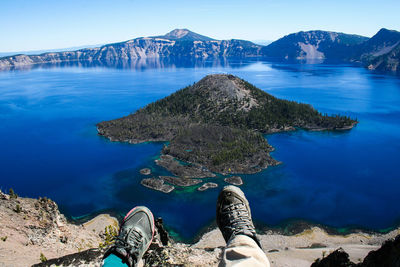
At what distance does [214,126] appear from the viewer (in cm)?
8900

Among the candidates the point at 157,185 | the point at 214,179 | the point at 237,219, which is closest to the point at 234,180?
the point at 214,179

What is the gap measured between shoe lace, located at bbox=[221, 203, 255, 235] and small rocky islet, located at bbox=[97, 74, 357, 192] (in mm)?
43053

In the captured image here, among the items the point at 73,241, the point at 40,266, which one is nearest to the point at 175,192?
the point at 73,241

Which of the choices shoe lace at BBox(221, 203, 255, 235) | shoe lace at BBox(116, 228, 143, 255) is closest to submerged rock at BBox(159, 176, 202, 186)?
shoe lace at BBox(221, 203, 255, 235)

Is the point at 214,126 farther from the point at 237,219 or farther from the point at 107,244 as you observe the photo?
the point at 237,219

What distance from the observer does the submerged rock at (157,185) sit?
53.6 m


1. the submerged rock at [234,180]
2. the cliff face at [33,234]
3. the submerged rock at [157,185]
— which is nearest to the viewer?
the cliff face at [33,234]

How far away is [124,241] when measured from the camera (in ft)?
31.2

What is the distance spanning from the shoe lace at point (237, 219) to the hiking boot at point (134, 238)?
3433 millimetres

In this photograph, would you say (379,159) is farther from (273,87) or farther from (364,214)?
(273,87)

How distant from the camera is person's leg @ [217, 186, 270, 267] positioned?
23.1 feet

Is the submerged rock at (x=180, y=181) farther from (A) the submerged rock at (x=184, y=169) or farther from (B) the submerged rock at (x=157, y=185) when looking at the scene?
(A) the submerged rock at (x=184, y=169)

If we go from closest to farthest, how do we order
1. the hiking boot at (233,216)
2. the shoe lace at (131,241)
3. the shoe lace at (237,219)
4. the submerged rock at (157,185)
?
the shoe lace at (131,241) < the hiking boot at (233,216) < the shoe lace at (237,219) < the submerged rock at (157,185)

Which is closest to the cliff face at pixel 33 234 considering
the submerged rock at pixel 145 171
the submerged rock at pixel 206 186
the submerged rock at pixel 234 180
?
the submerged rock at pixel 206 186
